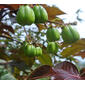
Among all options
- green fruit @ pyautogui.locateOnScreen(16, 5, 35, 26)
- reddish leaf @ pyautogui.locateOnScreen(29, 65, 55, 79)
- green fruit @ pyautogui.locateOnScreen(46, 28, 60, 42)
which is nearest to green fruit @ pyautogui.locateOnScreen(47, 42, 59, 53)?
green fruit @ pyautogui.locateOnScreen(46, 28, 60, 42)

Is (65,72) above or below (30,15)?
below

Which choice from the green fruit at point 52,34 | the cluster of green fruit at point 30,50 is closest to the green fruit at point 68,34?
the green fruit at point 52,34

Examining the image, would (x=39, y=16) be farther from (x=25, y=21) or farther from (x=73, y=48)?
(x=73, y=48)

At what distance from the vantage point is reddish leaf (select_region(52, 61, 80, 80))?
1.67ft

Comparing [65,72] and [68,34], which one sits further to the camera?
[68,34]

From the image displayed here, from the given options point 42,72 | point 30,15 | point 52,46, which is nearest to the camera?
point 42,72

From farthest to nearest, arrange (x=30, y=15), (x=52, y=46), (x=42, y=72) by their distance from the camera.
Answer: (x=52, y=46)
(x=30, y=15)
(x=42, y=72)

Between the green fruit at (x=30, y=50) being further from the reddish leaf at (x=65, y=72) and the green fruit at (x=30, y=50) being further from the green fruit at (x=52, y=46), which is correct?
the reddish leaf at (x=65, y=72)

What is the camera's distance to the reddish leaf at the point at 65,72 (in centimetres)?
A: 51

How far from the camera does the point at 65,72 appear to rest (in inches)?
21.6

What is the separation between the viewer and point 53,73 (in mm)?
508

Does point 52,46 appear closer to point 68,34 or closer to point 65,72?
point 68,34

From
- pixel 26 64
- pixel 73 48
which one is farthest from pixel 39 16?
pixel 26 64

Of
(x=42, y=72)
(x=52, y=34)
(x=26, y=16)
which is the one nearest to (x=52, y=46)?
(x=52, y=34)
